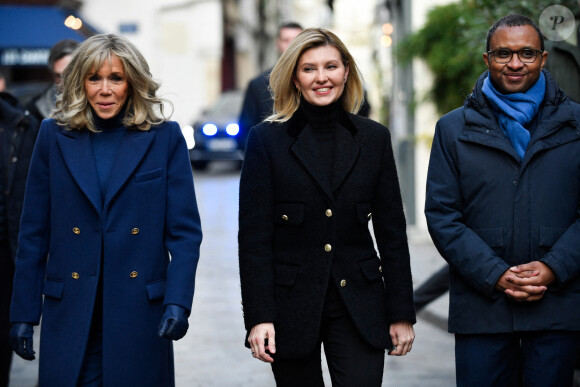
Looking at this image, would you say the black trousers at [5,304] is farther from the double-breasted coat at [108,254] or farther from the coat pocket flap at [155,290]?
the coat pocket flap at [155,290]

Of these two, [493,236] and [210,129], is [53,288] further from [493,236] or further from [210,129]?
[210,129]

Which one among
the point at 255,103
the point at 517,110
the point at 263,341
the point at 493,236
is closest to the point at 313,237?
the point at 263,341

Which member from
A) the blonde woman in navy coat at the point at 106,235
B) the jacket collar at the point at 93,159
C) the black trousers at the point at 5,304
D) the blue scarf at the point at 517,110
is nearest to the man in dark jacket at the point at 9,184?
the black trousers at the point at 5,304

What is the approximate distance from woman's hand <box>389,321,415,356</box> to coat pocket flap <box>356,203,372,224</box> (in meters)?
0.43

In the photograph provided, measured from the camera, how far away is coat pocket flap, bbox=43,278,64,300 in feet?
13.1

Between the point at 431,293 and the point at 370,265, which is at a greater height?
the point at 370,265

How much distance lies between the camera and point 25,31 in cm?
2291

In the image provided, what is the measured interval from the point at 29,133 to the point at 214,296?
411cm

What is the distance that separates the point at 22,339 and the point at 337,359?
1.21m

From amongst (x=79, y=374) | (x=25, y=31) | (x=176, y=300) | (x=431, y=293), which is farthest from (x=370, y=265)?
(x=25, y=31)

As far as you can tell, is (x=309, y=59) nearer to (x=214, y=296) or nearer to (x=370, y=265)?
(x=370, y=265)

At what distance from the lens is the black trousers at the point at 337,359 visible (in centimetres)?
397

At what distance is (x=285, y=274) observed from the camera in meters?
4.02

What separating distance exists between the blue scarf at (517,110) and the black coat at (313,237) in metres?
0.54
